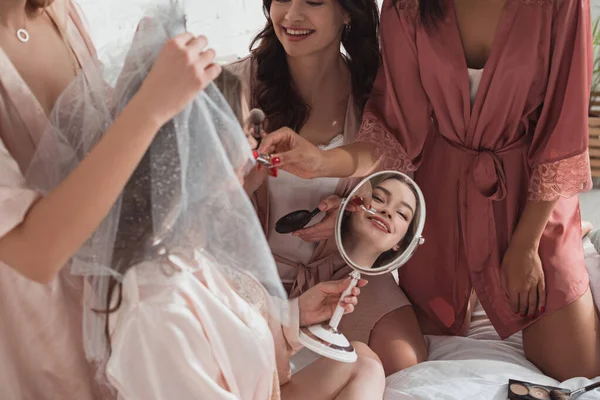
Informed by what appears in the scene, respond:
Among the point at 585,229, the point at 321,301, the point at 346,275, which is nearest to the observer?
the point at 321,301

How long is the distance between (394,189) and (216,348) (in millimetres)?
517

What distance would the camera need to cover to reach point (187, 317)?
962 millimetres

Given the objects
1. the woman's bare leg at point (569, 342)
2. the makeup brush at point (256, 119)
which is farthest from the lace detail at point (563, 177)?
the makeup brush at point (256, 119)

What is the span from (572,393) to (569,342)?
175 mm

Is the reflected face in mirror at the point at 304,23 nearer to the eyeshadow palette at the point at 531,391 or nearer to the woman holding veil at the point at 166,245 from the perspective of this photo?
the woman holding veil at the point at 166,245

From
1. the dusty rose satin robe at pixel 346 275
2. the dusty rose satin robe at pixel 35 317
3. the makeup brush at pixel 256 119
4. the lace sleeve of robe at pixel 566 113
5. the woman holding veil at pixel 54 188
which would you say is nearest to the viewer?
the woman holding veil at pixel 54 188

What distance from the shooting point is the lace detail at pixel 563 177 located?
1.47m

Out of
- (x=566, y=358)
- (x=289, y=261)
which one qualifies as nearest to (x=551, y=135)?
(x=566, y=358)

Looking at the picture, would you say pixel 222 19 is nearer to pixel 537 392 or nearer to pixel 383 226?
pixel 383 226

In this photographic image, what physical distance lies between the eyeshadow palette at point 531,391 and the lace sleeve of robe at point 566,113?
40 cm

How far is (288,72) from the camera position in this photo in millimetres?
1749

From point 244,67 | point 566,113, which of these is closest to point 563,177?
point 566,113

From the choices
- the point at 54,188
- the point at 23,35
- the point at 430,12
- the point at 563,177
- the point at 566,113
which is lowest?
the point at 563,177

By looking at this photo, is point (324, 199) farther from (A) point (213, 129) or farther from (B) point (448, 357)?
(A) point (213, 129)
